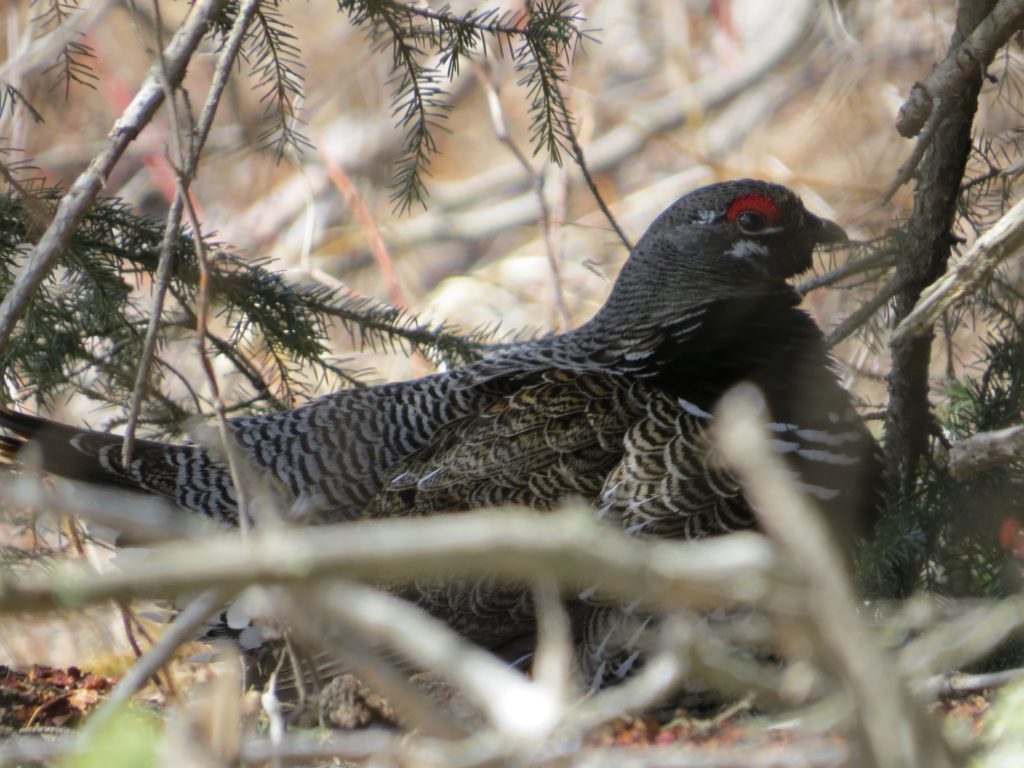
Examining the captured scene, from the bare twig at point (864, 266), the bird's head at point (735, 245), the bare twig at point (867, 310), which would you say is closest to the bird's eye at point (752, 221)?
the bird's head at point (735, 245)

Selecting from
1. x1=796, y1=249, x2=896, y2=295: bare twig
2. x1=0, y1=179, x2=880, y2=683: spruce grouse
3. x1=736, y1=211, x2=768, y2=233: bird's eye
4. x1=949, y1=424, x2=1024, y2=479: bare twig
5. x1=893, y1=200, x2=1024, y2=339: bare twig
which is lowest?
x1=949, y1=424, x2=1024, y2=479: bare twig

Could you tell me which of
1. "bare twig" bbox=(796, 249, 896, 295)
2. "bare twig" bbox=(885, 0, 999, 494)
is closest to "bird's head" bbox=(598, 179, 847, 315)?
"bare twig" bbox=(796, 249, 896, 295)

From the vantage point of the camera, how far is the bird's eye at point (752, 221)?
430cm

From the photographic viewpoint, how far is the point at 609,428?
12.0ft

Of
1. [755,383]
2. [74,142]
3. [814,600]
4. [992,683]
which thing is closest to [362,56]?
[74,142]

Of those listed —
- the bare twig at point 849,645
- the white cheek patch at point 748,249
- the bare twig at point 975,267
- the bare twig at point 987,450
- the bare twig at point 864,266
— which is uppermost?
the white cheek patch at point 748,249

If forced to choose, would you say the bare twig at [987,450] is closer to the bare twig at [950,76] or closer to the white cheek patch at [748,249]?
the bare twig at [950,76]

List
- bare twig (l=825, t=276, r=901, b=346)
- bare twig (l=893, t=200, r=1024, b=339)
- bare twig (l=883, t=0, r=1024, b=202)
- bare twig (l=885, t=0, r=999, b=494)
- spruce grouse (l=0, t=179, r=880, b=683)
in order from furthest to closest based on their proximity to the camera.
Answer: bare twig (l=825, t=276, r=901, b=346) < bare twig (l=885, t=0, r=999, b=494) < spruce grouse (l=0, t=179, r=880, b=683) < bare twig (l=883, t=0, r=1024, b=202) < bare twig (l=893, t=200, r=1024, b=339)

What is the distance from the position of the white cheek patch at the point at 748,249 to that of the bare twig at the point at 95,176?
203cm

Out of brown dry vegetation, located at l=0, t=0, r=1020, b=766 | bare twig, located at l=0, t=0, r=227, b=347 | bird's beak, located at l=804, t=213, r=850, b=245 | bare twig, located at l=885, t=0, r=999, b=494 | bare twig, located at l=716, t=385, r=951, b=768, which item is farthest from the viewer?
brown dry vegetation, located at l=0, t=0, r=1020, b=766

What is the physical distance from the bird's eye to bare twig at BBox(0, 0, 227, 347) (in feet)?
6.60

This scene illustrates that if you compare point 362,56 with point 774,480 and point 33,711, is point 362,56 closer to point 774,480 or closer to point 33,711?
point 33,711

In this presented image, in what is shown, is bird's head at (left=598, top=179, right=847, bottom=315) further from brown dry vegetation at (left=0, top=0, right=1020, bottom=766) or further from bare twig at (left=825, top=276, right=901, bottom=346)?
brown dry vegetation at (left=0, top=0, right=1020, bottom=766)

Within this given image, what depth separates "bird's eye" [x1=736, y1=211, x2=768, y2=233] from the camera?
4301mm
